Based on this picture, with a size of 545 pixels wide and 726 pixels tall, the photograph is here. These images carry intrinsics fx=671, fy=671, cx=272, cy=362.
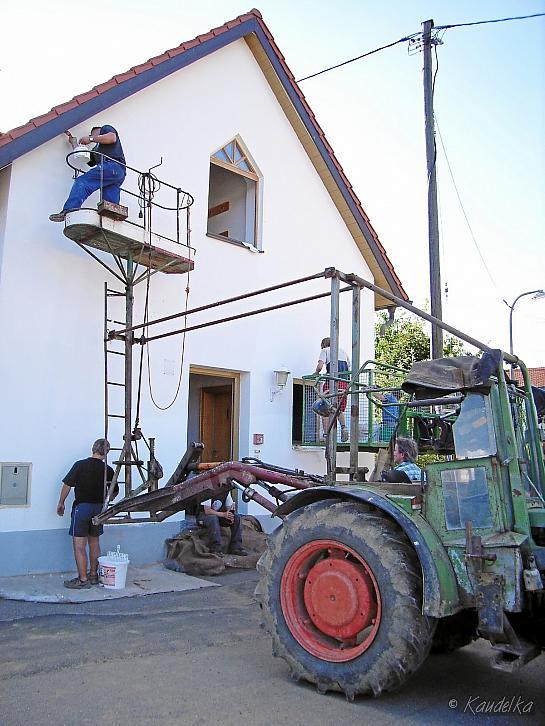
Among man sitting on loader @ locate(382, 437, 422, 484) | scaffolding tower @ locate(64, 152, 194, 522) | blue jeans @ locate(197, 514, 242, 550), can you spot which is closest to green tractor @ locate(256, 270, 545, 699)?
man sitting on loader @ locate(382, 437, 422, 484)

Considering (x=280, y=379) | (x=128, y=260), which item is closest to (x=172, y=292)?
(x=128, y=260)

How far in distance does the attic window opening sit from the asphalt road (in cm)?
651

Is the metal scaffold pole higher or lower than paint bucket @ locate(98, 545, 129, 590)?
higher

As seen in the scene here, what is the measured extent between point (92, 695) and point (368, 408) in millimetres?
6390

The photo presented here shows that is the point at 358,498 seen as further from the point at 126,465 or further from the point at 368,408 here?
the point at 368,408

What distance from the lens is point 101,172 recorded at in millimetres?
8023

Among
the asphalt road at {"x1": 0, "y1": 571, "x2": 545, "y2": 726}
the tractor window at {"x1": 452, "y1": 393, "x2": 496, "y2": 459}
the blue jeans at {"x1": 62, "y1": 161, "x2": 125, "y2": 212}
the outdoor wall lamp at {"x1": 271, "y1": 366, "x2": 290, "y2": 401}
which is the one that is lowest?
the asphalt road at {"x1": 0, "y1": 571, "x2": 545, "y2": 726}

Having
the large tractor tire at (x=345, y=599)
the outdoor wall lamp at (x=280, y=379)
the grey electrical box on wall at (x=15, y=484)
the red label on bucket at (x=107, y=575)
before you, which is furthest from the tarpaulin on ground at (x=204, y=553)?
the large tractor tire at (x=345, y=599)

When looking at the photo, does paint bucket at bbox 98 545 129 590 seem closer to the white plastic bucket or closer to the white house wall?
the white plastic bucket

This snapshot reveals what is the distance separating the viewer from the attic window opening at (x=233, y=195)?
11047mm

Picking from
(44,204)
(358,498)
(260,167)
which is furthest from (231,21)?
(358,498)

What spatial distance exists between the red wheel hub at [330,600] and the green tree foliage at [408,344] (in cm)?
1931

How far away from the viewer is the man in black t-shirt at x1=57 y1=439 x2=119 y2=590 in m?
7.52

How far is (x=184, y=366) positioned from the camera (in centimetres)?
969
